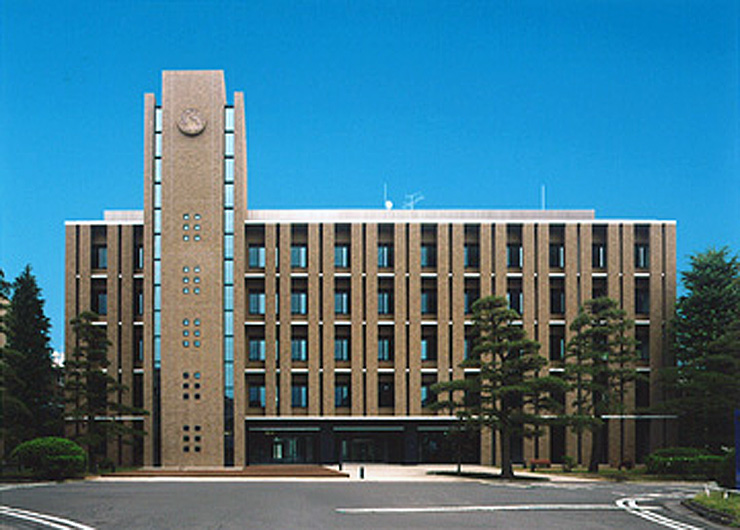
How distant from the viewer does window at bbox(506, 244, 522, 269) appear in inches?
2245

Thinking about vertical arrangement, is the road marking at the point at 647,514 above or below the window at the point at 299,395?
above

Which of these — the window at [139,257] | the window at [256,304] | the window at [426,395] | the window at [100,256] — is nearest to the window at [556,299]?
the window at [426,395]

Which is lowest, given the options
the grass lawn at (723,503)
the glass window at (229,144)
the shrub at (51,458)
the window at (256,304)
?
the shrub at (51,458)

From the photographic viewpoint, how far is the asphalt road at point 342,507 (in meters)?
19.5

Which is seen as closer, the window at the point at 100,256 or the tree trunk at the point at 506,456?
the tree trunk at the point at 506,456

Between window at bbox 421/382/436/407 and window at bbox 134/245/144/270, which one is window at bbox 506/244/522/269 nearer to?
window at bbox 421/382/436/407

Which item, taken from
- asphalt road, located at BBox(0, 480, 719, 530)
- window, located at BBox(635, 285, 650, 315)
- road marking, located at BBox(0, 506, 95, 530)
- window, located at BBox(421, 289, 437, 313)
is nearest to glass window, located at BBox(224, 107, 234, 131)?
window, located at BBox(421, 289, 437, 313)

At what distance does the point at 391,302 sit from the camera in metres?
56.9

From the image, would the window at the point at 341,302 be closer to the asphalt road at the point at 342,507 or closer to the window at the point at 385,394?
the window at the point at 385,394

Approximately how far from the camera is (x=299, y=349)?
56.1m

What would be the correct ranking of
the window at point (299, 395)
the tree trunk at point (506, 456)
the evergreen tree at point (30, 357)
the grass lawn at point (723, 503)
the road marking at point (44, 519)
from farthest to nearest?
1. the window at point (299, 395)
2. the evergreen tree at point (30, 357)
3. the tree trunk at point (506, 456)
4. the grass lawn at point (723, 503)
5. the road marking at point (44, 519)

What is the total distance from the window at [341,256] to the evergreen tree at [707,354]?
68.1 ft

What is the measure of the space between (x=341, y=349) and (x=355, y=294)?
12.2ft

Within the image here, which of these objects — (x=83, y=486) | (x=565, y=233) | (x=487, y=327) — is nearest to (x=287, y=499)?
(x=83, y=486)
